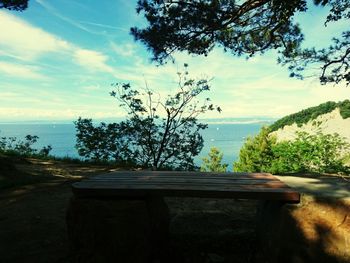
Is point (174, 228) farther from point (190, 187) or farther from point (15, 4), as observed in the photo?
point (15, 4)

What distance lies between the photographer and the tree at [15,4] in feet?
21.2

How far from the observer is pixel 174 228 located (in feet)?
12.0

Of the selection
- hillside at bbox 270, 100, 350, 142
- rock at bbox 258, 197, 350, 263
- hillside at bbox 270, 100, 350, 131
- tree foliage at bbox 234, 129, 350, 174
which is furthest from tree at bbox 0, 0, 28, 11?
hillside at bbox 270, 100, 350, 131

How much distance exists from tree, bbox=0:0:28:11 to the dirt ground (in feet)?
12.2

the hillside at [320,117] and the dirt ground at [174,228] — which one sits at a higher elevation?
the hillside at [320,117]

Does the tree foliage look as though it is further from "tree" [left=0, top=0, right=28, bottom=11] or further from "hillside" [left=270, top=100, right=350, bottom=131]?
"hillside" [left=270, top=100, right=350, bottom=131]

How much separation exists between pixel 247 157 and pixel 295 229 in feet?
99.2

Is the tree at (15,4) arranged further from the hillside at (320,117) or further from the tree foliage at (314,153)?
the hillside at (320,117)

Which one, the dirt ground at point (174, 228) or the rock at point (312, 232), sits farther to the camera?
the dirt ground at point (174, 228)

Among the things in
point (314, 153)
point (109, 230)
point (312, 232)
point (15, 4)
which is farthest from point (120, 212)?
point (314, 153)

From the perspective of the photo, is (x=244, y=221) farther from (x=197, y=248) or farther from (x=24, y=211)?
(x=24, y=211)

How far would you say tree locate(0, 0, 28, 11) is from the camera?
6463 mm

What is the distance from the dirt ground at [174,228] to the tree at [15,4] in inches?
147

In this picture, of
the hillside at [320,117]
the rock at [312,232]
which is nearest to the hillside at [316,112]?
the hillside at [320,117]
